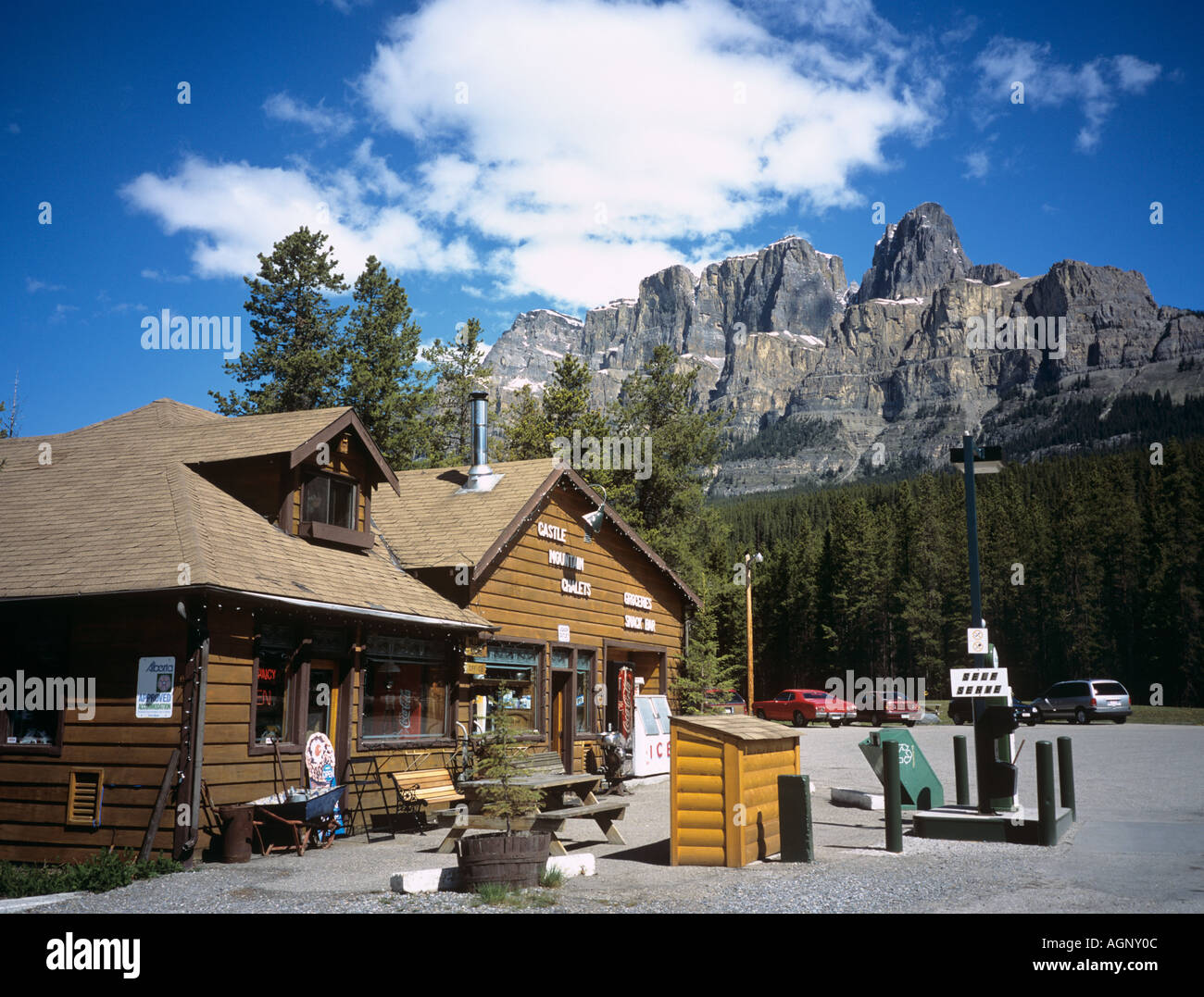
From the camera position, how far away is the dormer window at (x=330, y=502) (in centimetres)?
1611

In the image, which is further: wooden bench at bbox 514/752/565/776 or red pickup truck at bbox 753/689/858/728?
red pickup truck at bbox 753/689/858/728

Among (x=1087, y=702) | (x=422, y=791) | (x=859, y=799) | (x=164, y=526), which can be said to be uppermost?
(x=164, y=526)

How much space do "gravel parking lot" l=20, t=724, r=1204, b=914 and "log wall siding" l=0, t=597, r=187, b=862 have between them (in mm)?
1390

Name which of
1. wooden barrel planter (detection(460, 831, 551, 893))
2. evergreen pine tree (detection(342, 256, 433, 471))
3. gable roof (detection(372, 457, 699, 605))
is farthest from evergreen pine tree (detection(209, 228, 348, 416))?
wooden barrel planter (detection(460, 831, 551, 893))

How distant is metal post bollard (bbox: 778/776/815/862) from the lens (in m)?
10.9

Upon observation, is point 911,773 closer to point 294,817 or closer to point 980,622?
point 980,622

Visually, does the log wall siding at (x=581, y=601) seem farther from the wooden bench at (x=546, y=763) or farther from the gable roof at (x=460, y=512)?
the wooden bench at (x=546, y=763)

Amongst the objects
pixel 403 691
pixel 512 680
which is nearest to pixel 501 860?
pixel 403 691

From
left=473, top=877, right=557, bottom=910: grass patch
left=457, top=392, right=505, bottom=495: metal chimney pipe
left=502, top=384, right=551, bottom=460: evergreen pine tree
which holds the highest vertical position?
left=502, top=384, right=551, bottom=460: evergreen pine tree

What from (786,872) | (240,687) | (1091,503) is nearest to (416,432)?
(240,687)

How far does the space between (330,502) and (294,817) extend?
588 centimetres

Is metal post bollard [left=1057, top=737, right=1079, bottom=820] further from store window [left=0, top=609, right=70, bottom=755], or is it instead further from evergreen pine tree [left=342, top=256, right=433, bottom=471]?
evergreen pine tree [left=342, top=256, right=433, bottom=471]

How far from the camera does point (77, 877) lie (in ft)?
32.8

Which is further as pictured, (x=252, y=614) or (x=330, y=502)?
(x=330, y=502)
